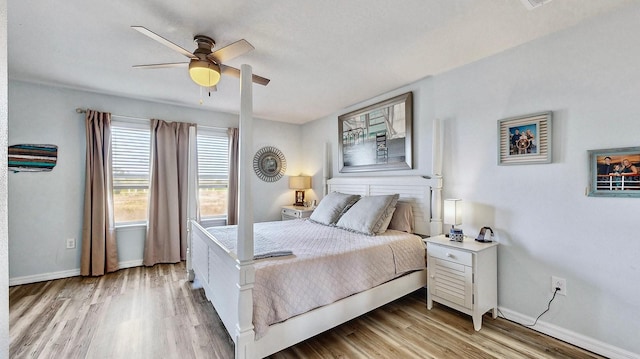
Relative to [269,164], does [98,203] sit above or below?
below

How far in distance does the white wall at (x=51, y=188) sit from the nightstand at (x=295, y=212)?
7.20ft

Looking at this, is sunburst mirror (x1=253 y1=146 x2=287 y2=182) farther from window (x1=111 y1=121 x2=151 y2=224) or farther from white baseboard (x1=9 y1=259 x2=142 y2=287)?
white baseboard (x1=9 y1=259 x2=142 y2=287)

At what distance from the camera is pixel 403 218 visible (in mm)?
2971

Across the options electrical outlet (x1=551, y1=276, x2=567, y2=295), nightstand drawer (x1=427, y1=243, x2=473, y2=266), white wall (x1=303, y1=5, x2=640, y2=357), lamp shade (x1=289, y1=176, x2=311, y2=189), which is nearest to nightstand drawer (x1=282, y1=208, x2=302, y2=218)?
lamp shade (x1=289, y1=176, x2=311, y2=189)

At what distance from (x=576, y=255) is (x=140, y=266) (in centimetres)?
480

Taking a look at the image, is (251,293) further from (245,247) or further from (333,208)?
(333,208)

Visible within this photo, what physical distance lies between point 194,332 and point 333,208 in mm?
1906

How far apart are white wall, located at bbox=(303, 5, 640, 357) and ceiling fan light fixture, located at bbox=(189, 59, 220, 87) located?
2.33 metres

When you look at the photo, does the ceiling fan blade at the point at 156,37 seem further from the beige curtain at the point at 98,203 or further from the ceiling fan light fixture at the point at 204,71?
the beige curtain at the point at 98,203

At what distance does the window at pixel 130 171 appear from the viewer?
361 centimetres

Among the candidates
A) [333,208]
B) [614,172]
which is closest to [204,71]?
[333,208]

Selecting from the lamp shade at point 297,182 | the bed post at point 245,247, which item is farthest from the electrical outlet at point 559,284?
the lamp shade at point 297,182

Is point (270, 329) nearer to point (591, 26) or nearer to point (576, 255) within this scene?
point (576, 255)

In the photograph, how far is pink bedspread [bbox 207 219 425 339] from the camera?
1.72 metres
